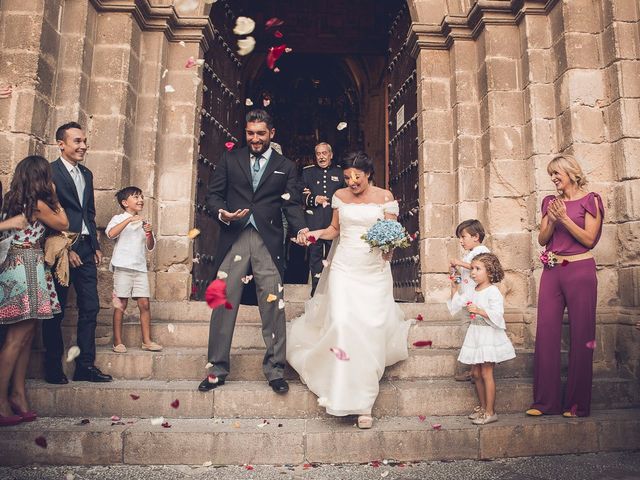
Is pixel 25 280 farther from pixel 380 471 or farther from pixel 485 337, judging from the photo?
pixel 485 337

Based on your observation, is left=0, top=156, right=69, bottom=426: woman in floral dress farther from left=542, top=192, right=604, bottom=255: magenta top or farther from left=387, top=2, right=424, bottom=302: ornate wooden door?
left=387, top=2, right=424, bottom=302: ornate wooden door

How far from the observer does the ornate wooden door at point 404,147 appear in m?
6.58

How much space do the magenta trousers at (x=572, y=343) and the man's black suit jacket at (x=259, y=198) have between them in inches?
85.8

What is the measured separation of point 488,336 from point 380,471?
1298 millimetres

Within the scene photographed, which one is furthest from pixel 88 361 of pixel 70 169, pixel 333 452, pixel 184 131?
pixel 184 131

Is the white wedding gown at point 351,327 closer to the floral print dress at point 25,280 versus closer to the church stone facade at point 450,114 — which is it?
the church stone facade at point 450,114

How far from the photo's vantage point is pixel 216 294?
4070 millimetres

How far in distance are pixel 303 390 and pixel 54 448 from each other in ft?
5.75

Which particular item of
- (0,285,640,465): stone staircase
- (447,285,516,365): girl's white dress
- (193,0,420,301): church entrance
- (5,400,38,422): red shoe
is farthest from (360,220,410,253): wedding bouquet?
(5,400,38,422): red shoe

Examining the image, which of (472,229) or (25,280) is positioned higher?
(472,229)

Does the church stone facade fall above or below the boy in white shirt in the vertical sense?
above

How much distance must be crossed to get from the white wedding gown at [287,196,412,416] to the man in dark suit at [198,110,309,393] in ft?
1.09

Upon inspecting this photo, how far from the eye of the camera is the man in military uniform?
6324mm

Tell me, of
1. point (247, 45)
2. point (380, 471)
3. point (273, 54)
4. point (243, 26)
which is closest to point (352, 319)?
point (380, 471)
